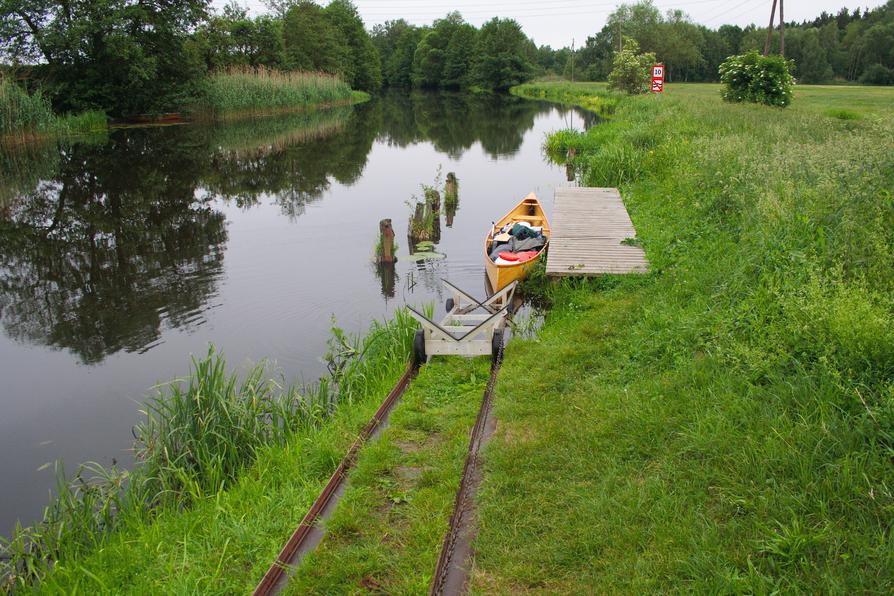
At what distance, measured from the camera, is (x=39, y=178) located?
20.0m

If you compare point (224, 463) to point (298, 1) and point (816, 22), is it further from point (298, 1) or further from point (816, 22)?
point (816, 22)

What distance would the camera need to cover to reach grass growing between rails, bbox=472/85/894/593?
3.33 m

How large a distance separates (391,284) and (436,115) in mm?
39461

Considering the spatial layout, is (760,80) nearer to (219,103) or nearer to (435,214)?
(435,214)

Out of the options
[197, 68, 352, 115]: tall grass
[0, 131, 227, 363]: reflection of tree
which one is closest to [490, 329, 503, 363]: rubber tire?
[0, 131, 227, 363]: reflection of tree

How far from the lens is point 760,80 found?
23.2 m

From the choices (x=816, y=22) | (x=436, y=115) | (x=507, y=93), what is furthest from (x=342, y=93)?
(x=816, y=22)

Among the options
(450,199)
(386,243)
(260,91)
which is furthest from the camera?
(260,91)

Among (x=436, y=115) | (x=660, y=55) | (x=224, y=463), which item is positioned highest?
(x=660, y=55)

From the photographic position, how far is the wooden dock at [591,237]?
30.6 ft

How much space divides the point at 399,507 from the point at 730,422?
2.23 m

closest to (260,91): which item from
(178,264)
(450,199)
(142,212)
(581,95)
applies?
(581,95)

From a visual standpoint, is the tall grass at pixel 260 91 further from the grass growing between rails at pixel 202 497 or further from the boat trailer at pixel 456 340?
the grass growing between rails at pixel 202 497

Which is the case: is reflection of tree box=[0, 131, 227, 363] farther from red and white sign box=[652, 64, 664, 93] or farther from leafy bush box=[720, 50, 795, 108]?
red and white sign box=[652, 64, 664, 93]
